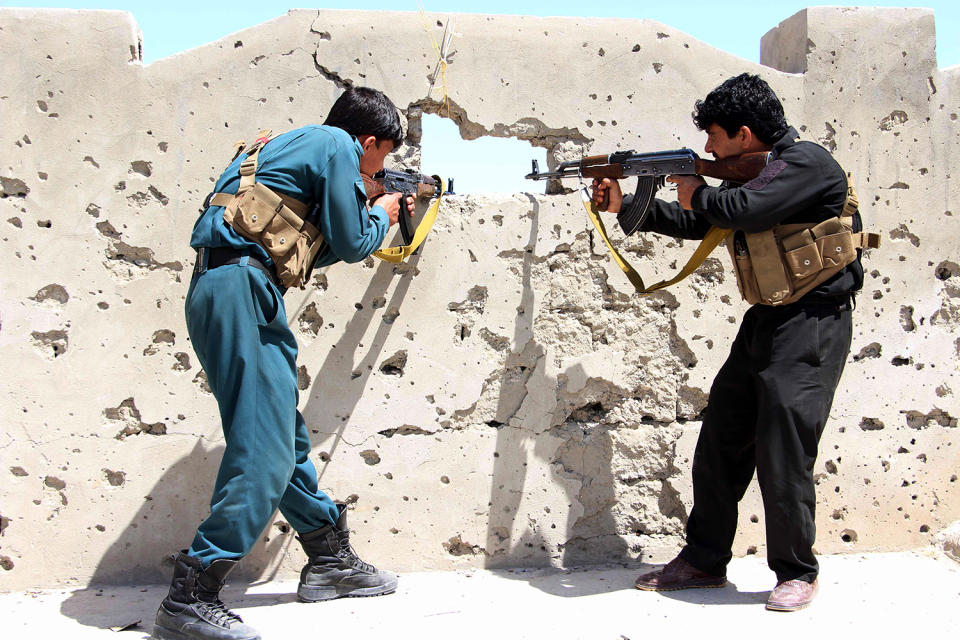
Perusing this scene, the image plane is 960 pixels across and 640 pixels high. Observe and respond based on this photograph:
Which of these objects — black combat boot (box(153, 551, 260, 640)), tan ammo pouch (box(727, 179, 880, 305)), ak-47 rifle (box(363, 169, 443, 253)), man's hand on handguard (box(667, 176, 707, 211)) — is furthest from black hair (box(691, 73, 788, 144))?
black combat boot (box(153, 551, 260, 640))

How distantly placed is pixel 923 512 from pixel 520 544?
166cm

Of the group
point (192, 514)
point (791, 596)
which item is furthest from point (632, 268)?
point (192, 514)

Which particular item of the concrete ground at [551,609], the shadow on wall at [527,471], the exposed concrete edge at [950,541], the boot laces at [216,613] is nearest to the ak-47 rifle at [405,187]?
the shadow on wall at [527,471]

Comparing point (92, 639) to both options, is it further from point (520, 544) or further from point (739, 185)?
point (739, 185)

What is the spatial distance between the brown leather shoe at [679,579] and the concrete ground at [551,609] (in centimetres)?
3

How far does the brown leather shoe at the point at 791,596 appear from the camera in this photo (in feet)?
9.20

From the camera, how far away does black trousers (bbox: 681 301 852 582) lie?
280 cm

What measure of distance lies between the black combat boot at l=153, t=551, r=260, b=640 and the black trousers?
1.61 metres

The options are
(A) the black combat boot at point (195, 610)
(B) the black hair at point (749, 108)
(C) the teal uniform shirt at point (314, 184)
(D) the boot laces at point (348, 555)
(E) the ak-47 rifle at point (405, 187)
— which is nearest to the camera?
(A) the black combat boot at point (195, 610)

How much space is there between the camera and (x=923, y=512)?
3.48 meters

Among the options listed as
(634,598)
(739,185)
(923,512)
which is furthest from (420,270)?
(923,512)

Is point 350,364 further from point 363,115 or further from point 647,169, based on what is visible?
point 647,169

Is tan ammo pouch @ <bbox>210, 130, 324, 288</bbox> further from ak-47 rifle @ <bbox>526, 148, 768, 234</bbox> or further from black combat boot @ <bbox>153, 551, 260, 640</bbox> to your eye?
ak-47 rifle @ <bbox>526, 148, 768, 234</bbox>

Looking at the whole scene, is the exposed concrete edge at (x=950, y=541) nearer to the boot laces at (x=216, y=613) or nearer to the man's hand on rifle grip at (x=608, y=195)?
the man's hand on rifle grip at (x=608, y=195)
